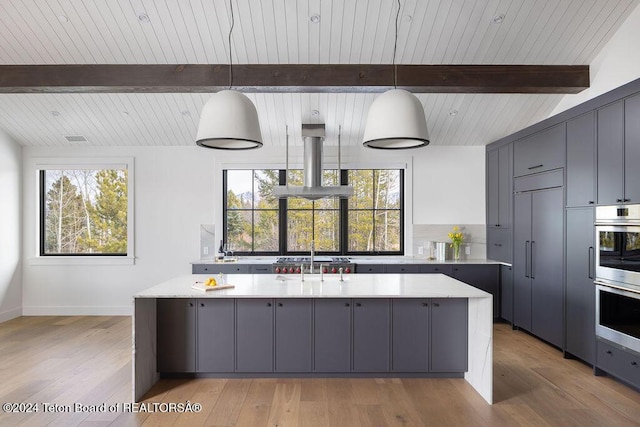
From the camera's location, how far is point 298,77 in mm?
4270

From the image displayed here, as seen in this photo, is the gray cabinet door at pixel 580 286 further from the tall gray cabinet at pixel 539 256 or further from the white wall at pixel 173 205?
the white wall at pixel 173 205

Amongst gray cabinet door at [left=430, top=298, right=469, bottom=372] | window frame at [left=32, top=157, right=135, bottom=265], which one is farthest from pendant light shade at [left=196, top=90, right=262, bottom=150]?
window frame at [left=32, top=157, right=135, bottom=265]

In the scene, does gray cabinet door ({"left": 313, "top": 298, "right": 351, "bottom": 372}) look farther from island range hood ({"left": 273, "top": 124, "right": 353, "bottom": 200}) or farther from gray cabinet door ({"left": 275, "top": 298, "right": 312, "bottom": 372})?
island range hood ({"left": 273, "top": 124, "right": 353, "bottom": 200})

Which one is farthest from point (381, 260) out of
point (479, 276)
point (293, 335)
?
point (293, 335)

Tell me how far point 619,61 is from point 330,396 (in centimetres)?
405

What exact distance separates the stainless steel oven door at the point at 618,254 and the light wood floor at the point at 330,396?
0.92 meters

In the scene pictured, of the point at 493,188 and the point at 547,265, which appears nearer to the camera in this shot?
the point at 547,265

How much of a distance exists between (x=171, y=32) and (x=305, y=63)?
1.34m

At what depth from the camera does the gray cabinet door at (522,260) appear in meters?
4.89

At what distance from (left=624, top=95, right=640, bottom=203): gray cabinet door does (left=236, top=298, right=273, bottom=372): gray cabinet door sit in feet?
10.1

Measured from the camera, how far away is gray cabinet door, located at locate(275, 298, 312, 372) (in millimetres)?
3498

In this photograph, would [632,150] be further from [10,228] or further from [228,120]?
[10,228]

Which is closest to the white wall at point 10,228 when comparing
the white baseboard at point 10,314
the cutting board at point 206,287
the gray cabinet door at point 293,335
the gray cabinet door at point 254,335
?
the white baseboard at point 10,314

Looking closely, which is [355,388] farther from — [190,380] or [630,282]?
[630,282]
